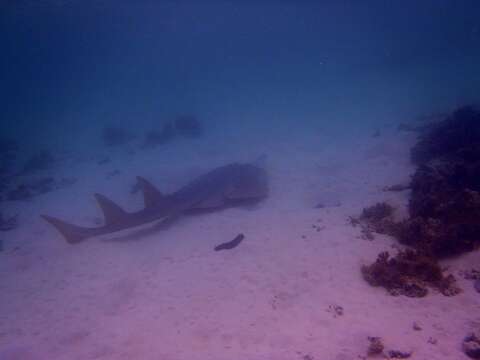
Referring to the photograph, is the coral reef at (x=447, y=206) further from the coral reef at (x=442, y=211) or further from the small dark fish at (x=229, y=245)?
the small dark fish at (x=229, y=245)

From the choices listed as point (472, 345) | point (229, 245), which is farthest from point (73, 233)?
point (472, 345)

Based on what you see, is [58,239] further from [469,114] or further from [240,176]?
[469,114]

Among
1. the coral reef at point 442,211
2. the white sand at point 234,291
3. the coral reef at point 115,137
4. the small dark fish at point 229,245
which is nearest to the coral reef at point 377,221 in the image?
the coral reef at point 442,211

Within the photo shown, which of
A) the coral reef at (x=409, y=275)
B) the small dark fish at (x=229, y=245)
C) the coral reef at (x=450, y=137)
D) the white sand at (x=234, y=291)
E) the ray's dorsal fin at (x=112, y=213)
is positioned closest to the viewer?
the white sand at (x=234, y=291)

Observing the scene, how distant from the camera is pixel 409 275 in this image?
22.3 ft

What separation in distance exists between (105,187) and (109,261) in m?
9.43

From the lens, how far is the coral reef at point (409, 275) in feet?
21.2

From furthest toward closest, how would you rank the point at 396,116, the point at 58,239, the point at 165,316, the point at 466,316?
1. the point at 396,116
2. the point at 58,239
3. the point at 165,316
4. the point at 466,316

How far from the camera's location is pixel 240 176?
13.3 meters

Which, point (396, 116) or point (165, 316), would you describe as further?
point (396, 116)

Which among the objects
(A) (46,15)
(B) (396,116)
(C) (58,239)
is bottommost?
(B) (396,116)

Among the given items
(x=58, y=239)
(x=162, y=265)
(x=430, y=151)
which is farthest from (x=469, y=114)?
(x=58, y=239)

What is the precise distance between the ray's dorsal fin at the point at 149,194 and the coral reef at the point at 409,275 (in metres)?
7.14

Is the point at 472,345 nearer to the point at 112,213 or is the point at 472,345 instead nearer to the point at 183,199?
the point at 183,199
